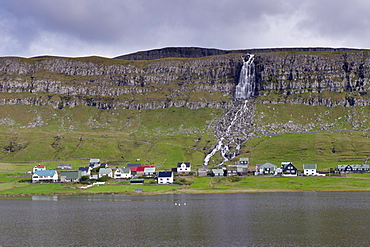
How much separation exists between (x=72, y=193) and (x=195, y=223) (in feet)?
229

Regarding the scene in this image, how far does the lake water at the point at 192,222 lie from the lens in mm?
55312

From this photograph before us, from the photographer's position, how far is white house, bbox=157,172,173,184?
142 metres

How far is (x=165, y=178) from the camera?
143125 mm

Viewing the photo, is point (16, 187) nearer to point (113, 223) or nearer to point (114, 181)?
point (114, 181)

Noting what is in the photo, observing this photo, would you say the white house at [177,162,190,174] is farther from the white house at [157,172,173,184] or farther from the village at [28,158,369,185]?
the white house at [157,172,173,184]

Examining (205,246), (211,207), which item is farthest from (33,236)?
(211,207)

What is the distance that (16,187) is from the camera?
136750 millimetres

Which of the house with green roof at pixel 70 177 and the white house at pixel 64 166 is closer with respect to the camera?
the house with green roof at pixel 70 177

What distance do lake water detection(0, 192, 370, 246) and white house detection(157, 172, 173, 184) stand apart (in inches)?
1480

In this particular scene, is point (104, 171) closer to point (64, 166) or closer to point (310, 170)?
point (64, 166)

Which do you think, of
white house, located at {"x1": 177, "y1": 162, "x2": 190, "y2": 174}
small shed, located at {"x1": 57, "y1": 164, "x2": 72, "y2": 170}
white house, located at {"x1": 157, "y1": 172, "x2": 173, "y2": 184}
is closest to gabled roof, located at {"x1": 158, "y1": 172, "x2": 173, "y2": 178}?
white house, located at {"x1": 157, "y1": 172, "x2": 173, "y2": 184}

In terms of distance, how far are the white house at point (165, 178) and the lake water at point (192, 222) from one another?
37589mm

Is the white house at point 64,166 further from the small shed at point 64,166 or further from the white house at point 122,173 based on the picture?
the white house at point 122,173

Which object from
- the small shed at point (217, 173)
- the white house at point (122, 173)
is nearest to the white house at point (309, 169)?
the small shed at point (217, 173)
